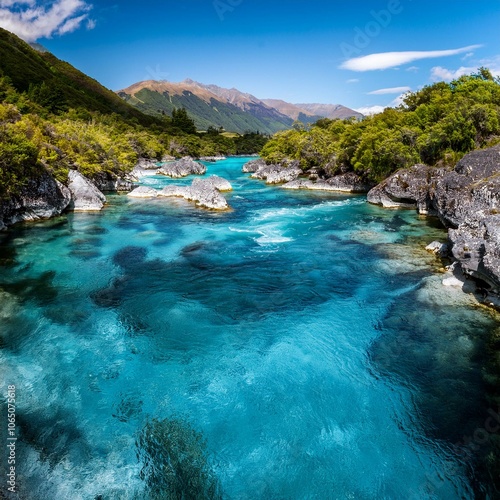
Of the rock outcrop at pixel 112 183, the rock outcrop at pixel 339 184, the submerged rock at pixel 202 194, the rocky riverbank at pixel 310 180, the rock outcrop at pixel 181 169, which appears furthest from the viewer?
the rock outcrop at pixel 181 169

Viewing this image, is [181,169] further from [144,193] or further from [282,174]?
[144,193]

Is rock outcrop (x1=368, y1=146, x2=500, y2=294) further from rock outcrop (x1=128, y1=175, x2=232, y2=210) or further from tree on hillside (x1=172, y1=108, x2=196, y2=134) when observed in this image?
tree on hillside (x1=172, y1=108, x2=196, y2=134)

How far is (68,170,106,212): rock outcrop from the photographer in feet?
132

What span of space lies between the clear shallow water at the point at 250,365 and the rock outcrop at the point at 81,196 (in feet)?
47.2

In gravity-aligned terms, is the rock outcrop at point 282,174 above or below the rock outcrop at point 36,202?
above

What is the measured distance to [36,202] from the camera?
34094mm

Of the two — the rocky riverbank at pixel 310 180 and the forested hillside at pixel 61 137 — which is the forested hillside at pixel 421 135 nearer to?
the rocky riverbank at pixel 310 180

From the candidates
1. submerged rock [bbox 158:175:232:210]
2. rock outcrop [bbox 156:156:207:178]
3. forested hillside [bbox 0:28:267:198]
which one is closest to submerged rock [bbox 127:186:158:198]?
submerged rock [bbox 158:175:232:210]

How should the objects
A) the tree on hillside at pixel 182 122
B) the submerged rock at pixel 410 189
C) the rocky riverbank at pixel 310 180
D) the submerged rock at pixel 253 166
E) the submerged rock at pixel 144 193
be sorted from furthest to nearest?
1. the tree on hillside at pixel 182 122
2. the submerged rock at pixel 253 166
3. the rocky riverbank at pixel 310 180
4. the submerged rock at pixel 144 193
5. the submerged rock at pixel 410 189

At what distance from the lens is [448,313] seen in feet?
55.4

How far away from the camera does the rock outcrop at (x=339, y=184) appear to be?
177ft

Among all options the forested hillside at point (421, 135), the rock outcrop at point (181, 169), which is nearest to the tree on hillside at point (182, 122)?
the rock outcrop at point (181, 169)

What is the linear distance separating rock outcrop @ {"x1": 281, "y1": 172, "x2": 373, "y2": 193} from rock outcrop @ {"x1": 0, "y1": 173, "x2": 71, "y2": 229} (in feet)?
122

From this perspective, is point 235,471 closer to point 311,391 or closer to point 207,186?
point 311,391
